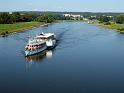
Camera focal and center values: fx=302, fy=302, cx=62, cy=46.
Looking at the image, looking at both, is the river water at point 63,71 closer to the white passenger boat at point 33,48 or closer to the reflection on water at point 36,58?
the reflection on water at point 36,58


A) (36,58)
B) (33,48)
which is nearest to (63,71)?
(36,58)

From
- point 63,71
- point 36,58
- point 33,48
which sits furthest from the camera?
point 33,48

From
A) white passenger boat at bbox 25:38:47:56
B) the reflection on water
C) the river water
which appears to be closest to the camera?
the river water

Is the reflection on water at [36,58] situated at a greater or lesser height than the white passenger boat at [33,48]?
lesser

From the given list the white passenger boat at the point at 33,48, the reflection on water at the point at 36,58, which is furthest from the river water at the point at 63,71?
the white passenger boat at the point at 33,48

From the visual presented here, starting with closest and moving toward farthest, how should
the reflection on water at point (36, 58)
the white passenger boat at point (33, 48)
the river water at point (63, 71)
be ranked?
1. the river water at point (63, 71)
2. the reflection on water at point (36, 58)
3. the white passenger boat at point (33, 48)

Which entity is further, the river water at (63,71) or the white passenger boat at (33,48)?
the white passenger boat at (33,48)

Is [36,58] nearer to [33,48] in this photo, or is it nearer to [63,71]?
[33,48]

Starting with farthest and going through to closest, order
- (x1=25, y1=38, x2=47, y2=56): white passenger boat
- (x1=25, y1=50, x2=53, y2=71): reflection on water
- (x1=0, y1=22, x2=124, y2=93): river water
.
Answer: (x1=25, y1=38, x2=47, y2=56): white passenger boat, (x1=25, y1=50, x2=53, y2=71): reflection on water, (x1=0, y1=22, x2=124, y2=93): river water

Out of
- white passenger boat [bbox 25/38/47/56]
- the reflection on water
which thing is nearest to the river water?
the reflection on water

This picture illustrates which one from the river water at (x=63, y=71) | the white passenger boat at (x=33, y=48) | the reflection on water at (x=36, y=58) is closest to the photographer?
the river water at (x=63, y=71)

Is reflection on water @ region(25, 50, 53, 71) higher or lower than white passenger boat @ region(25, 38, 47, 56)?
lower

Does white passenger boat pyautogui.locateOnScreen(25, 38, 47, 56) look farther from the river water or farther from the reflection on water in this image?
the river water
